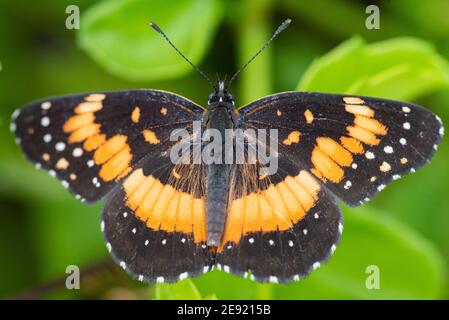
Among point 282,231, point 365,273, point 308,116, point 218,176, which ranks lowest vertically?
point 365,273

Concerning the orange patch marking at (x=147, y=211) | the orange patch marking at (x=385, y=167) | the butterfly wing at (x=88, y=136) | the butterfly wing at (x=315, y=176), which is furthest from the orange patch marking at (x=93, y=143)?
the orange patch marking at (x=385, y=167)

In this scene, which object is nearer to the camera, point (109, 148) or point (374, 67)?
point (109, 148)

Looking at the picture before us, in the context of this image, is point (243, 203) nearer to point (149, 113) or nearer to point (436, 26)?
point (149, 113)

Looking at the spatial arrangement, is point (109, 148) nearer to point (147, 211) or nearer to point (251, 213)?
point (147, 211)

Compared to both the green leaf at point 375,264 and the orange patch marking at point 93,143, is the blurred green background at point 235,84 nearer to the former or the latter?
the green leaf at point 375,264

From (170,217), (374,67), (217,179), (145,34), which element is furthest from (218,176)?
(145,34)

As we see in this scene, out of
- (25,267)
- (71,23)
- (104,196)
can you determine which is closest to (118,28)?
(71,23)

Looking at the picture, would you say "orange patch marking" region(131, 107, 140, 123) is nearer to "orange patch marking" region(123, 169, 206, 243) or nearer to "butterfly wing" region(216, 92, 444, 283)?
"orange patch marking" region(123, 169, 206, 243)
